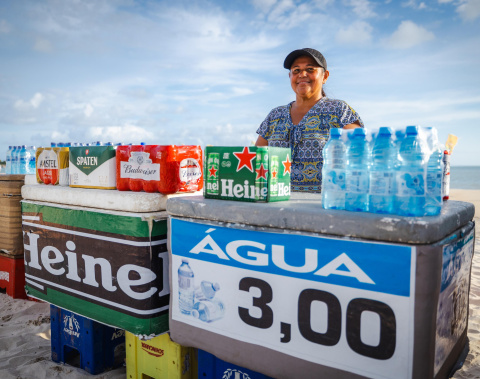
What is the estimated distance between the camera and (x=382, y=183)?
1.71 m

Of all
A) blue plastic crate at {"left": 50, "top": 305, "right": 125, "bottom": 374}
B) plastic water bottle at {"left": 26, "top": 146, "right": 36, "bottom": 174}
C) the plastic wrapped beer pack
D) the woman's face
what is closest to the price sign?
the plastic wrapped beer pack

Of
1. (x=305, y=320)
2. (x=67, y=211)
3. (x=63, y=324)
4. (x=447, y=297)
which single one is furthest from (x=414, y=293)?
(x=63, y=324)

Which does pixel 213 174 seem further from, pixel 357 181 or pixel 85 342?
pixel 85 342

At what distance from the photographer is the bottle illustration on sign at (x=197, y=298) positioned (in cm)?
207

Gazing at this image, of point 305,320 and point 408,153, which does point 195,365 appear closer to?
point 305,320

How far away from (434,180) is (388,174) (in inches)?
8.3

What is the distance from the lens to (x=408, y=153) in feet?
5.65

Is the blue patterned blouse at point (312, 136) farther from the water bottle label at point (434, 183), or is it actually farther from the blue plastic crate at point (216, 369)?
the blue plastic crate at point (216, 369)

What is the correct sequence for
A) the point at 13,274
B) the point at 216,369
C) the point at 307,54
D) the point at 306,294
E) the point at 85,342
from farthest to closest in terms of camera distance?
the point at 13,274 → the point at 307,54 → the point at 85,342 → the point at 216,369 → the point at 306,294

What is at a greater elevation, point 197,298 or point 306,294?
point 306,294

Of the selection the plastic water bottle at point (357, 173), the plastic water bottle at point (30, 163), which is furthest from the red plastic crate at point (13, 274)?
the plastic water bottle at point (357, 173)

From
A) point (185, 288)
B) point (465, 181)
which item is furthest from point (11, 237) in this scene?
point (465, 181)

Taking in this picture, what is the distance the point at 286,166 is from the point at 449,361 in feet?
4.15

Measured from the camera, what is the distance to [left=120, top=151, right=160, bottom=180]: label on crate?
2.41 meters
